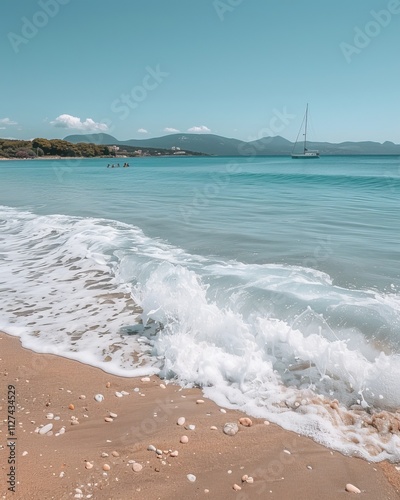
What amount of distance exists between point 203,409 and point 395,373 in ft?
8.83

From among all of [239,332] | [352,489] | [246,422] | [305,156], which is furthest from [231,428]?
[305,156]

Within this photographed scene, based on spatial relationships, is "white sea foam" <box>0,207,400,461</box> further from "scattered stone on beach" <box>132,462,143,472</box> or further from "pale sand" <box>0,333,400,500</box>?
"scattered stone on beach" <box>132,462,143,472</box>

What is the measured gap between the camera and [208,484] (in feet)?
10.9

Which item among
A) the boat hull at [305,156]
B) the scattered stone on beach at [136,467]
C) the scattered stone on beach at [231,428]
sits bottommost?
the scattered stone on beach at [231,428]

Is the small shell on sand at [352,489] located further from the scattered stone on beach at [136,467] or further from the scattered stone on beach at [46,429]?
the scattered stone on beach at [46,429]

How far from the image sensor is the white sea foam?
4.47m

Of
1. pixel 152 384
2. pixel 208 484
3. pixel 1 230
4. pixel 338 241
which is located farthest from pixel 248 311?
pixel 1 230

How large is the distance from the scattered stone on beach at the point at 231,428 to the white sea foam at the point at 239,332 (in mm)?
339

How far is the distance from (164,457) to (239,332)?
8.64 feet

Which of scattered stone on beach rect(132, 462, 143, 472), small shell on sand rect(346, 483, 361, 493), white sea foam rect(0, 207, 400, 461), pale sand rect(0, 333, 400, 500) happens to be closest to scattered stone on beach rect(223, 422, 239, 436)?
pale sand rect(0, 333, 400, 500)

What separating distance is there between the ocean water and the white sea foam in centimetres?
2

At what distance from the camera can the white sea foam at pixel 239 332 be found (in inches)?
176

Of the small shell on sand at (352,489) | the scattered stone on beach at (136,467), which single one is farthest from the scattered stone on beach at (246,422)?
the scattered stone on beach at (136,467)

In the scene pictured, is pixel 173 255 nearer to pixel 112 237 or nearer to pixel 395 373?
pixel 112 237
